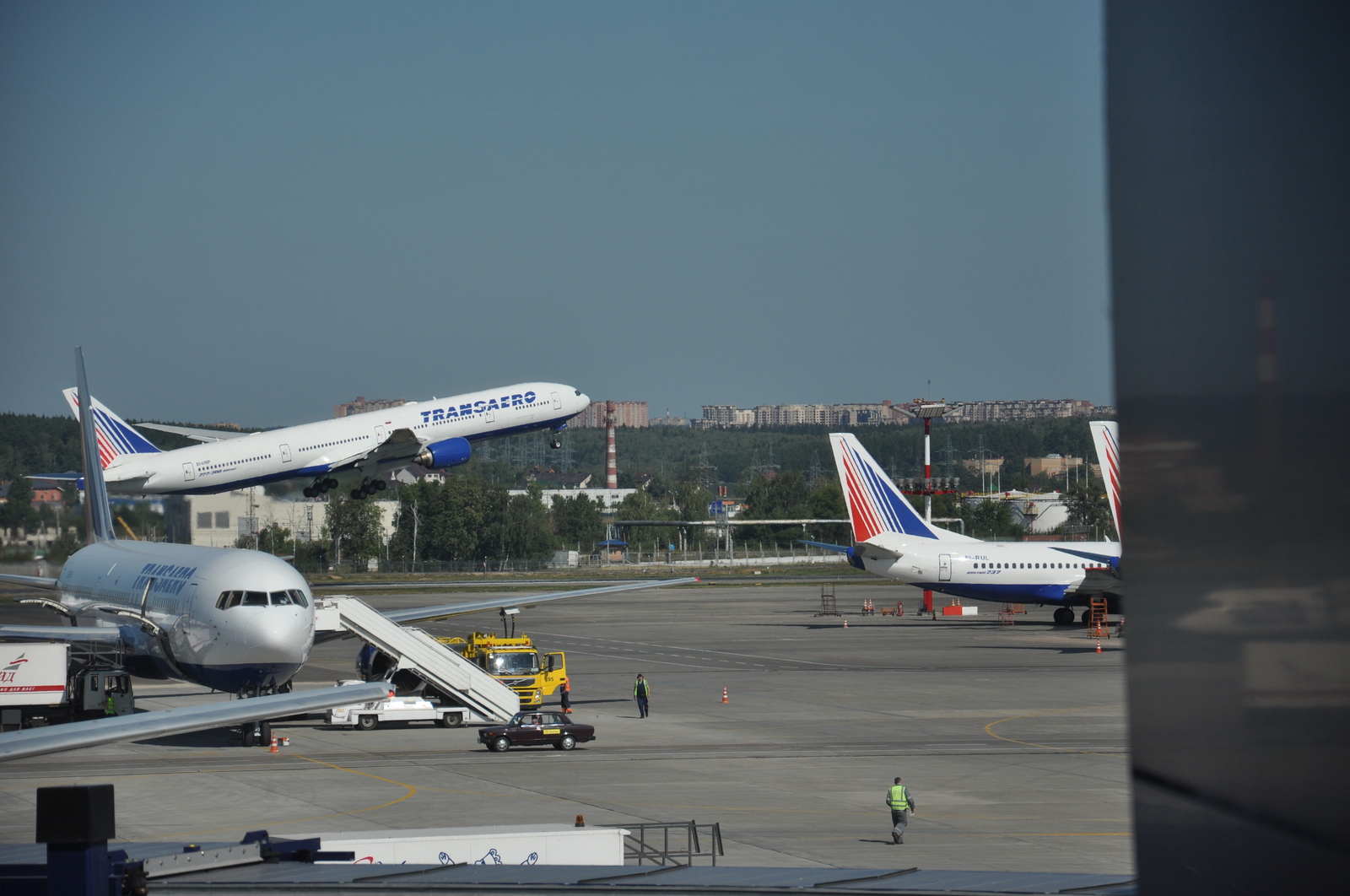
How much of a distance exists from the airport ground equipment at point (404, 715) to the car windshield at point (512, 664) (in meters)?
2.93

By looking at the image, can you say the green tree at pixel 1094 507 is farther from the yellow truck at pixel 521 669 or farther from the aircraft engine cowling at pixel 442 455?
the yellow truck at pixel 521 669

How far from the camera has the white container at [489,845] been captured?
17484mm

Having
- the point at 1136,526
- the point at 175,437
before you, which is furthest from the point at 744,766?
the point at 175,437

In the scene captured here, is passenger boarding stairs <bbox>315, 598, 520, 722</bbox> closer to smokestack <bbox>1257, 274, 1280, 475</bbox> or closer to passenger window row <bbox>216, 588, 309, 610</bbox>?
passenger window row <bbox>216, 588, 309, 610</bbox>

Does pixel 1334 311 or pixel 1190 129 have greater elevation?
pixel 1190 129

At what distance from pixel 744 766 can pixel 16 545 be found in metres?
33.3

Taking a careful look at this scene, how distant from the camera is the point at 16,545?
5034cm

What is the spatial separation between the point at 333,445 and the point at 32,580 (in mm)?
24939

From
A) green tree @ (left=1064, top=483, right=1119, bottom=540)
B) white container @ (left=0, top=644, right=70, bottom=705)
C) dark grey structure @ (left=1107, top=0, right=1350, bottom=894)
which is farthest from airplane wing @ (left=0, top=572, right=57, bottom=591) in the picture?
green tree @ (left=1064, top=483, right=1119, bottom=540)

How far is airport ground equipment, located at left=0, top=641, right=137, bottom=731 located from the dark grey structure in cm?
3921

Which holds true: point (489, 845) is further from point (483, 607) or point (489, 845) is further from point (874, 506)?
point (874, 506)

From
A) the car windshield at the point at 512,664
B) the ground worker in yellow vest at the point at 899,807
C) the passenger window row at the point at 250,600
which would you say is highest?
the passenger window row at the point at 250,600

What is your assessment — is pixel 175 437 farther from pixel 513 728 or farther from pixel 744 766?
pixel 744 766

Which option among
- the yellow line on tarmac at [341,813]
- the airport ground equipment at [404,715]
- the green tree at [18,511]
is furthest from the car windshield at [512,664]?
the green tree at [18,511]
